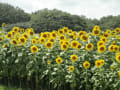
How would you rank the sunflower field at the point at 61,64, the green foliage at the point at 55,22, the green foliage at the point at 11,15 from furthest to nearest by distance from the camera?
the green foliage at the point at 11,15 < the green foliage at the point at 55,22 < the sunflower field at the point at 61,64

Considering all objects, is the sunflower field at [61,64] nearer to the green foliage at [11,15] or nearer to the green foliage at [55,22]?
the green foliage at [55,22]

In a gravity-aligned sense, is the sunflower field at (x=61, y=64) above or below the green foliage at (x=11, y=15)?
below

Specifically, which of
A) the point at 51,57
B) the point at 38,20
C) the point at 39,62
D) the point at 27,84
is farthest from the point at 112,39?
the point at 38,20

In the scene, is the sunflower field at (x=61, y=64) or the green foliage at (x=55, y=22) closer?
the sunflower field at (x=61, y=64)

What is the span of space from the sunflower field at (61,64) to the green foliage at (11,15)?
32.4ft

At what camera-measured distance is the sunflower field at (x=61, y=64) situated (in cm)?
309

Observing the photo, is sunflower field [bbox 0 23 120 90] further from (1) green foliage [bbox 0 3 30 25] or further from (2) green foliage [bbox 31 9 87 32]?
(1) green foliage [bbox 0 3 30 25]

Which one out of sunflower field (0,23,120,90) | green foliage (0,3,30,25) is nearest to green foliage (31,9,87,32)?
green foliage (0,3,30,25)

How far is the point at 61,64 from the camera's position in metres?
3.33

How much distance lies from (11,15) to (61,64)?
11.7 meters

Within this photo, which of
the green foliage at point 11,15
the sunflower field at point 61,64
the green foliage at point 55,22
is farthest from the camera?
the green foliage at point 11,15

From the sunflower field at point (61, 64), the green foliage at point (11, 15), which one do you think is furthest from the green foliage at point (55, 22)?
the sunflower field at point (61, 64)

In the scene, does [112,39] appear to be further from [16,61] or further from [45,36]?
[16,61]

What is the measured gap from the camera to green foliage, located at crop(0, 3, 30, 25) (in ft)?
44.8
